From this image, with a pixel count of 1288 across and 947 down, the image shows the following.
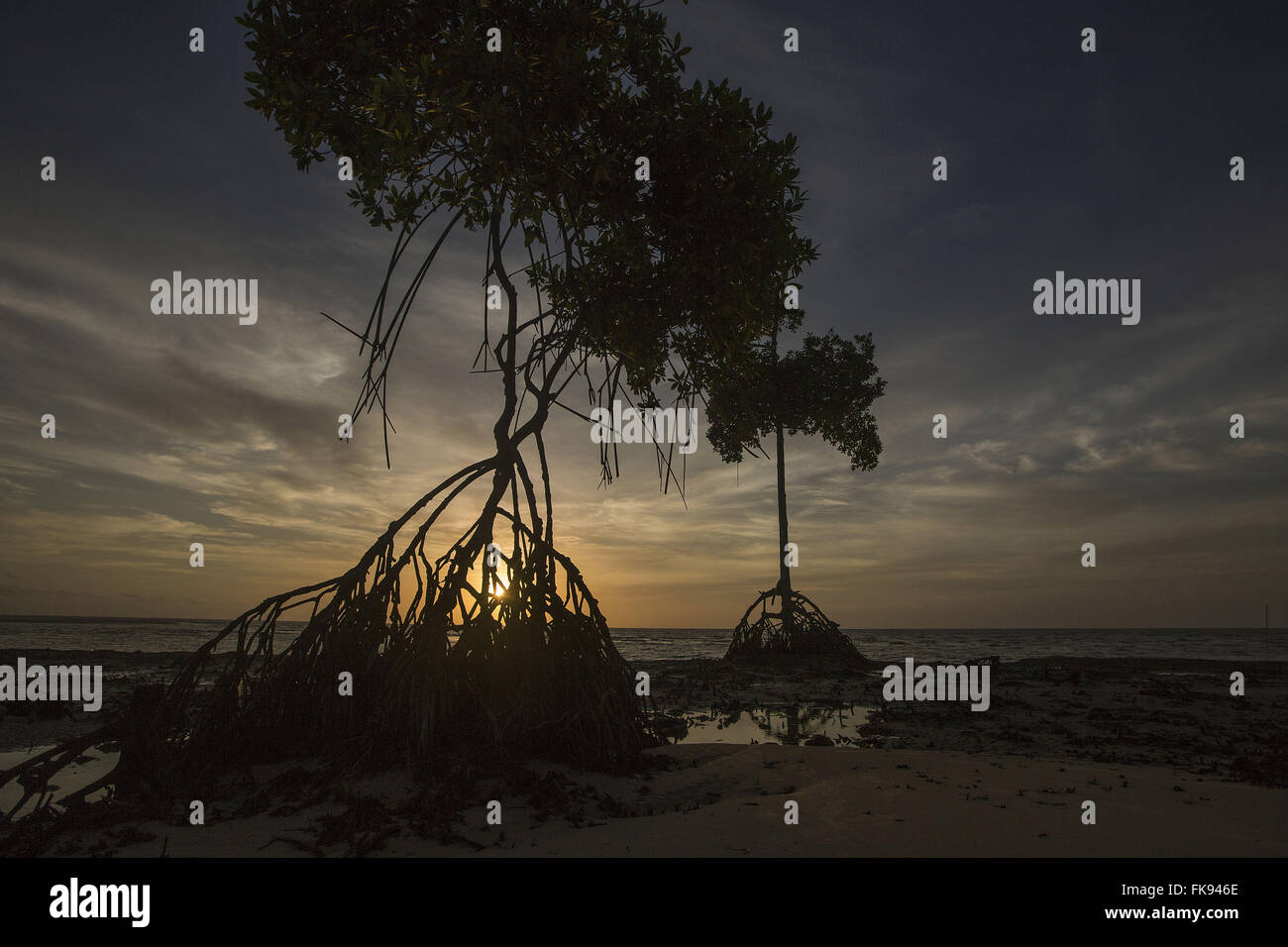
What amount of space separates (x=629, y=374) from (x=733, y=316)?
5.97 feet

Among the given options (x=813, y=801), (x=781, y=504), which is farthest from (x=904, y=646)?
(x=813, y=801)

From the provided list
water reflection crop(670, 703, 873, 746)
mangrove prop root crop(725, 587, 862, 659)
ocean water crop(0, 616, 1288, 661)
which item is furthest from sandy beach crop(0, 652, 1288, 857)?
ocean water crop(0, 616, 1288, 661)

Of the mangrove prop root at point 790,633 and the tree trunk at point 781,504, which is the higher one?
the tree trunk at point 781,504

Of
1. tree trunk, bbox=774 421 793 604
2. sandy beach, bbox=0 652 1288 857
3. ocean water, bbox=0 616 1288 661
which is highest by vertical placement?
tree trunk, bbox=774 421 793 604

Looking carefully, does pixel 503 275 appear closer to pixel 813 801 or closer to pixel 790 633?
pixel 813 801

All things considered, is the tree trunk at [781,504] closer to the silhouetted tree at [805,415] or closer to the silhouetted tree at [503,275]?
the silhouetted tree at [805,415]

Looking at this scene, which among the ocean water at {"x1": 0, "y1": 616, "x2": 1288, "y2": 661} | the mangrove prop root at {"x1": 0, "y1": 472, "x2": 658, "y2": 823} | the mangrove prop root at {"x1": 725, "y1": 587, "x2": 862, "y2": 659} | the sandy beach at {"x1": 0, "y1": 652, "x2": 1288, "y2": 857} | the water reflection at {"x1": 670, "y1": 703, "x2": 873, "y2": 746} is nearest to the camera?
the sandy beach at {"x1": 0, "y1": 652, "x2": 1288, "y2": 857}

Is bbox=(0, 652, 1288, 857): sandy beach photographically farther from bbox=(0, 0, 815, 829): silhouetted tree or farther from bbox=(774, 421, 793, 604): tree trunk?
bbox=(774, 421, 793, 604): tree trunk

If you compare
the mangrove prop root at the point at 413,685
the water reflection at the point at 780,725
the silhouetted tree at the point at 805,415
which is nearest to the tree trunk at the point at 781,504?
the silhouetted tree at the point at 805,415

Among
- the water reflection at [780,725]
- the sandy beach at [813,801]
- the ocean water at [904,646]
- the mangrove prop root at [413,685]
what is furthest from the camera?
the ocean water at [904,646]

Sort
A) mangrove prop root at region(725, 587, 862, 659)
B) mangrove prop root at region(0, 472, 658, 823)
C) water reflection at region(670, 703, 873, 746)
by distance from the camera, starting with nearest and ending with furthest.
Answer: mangrove prop root at region(0, 472, 658, 823) → water reflection at region(670, 703, 873, 746) → mangrove prop root at region(725, 587, 862, 659)

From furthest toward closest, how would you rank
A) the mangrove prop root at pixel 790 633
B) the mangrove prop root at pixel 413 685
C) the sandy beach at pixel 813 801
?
the mangrove prop root at pixel 790 633 → the mangrove prop root at pixel 413 685 → the sandy beach at pixel 813 801
